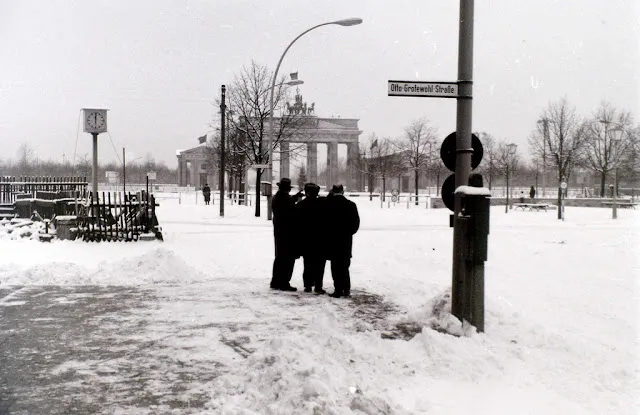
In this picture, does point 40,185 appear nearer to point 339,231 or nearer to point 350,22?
point 350,22

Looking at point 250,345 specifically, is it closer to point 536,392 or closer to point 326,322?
point 326,322

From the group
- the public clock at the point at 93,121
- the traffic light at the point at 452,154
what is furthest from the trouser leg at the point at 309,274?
the public clock at the point at 93,121

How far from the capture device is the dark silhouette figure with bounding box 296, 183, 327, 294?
903 cm

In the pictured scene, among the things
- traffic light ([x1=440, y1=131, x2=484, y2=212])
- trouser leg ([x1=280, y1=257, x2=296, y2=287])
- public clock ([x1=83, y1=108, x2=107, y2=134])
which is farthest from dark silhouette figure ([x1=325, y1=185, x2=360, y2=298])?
public clock ([x1=83, y1=108, x2=107, y2=134])

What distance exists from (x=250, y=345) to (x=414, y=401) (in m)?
2.17

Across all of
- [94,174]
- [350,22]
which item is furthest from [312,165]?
[94,174]

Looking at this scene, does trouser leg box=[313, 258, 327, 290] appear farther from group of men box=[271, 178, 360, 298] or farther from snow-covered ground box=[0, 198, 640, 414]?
snow-covered ground box=[0, 198, 640, 414]

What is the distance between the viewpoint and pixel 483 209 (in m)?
6.23

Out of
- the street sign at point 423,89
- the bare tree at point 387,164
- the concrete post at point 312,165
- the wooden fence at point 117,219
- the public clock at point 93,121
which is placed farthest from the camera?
the concrete post at point 312,165

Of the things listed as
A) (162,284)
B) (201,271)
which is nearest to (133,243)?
(201,271)

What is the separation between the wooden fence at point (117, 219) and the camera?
15.3 m

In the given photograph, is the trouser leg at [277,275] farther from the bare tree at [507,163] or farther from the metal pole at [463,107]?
the bare tree at [507,163]

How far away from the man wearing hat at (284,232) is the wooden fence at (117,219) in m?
6.92

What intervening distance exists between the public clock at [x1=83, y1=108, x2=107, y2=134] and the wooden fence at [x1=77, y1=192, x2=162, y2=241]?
198 centimetres
